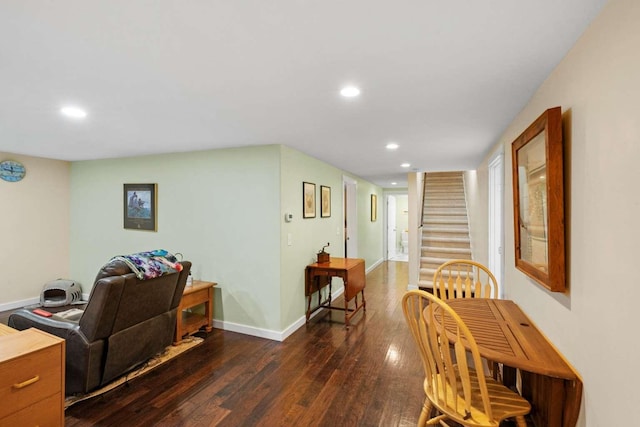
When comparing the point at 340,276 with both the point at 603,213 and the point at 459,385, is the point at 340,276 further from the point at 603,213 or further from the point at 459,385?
the point at 603,213

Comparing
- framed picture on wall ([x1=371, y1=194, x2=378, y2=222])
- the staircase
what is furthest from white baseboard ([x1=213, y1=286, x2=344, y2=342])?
framed picture on wall ([x1=371, y1=194, x2=378, y2=222])

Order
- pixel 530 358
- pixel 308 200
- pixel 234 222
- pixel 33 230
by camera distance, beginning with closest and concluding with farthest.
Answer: pixel 530 358 → pixel 234 222 → pixel 308 200 → pixel 33 230

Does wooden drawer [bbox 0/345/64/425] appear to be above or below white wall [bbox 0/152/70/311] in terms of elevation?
below

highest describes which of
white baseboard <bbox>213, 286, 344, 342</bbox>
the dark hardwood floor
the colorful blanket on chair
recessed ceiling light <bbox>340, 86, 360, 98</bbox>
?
recessed ceiling light <bbox>340, 86, 360, 98</bbox>

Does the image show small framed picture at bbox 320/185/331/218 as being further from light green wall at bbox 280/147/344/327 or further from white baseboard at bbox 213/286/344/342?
white baseboard at bbox 213/286/344/342

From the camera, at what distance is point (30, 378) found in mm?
1566

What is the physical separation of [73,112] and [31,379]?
6.05ft

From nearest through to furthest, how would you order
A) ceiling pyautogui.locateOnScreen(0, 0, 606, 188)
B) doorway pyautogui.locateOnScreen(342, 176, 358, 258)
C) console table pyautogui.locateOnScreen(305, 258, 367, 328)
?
ceiling pyautogui.locateOnScreen(0, 0, 606, 188) < console table pyautogui.locateOnScreen(305, 258, 367, 328) < doorway pyautogui.locateOnScreen(342, 176, 358, 258)

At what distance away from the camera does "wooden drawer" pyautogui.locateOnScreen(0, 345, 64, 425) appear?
148 cm

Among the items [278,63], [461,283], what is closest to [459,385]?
[461,283]

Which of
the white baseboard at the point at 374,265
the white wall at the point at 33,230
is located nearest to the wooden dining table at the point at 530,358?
the white baseboard at the point at 374,265

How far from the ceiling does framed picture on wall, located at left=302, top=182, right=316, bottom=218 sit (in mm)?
1087

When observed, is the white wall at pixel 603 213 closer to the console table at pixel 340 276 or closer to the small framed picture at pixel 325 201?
the console table at pixel 340 276

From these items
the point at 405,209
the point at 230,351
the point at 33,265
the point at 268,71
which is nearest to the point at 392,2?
the point at 268,71
